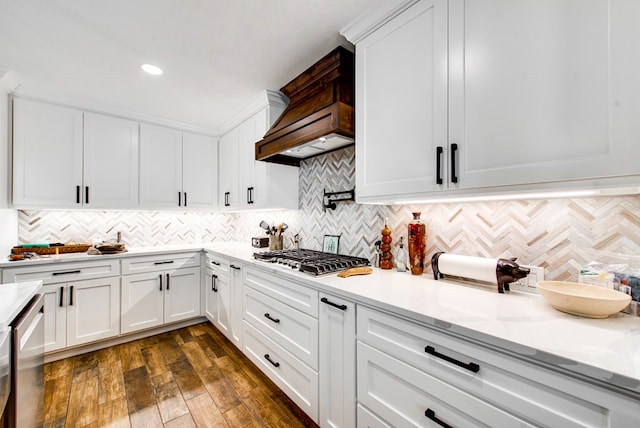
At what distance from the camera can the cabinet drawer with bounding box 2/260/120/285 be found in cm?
221

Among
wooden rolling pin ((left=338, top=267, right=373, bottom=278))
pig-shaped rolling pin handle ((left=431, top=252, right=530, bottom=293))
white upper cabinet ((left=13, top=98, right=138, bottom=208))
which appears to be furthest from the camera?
white upper cabinet ((left=13, top=98, right=138, bottom=208))

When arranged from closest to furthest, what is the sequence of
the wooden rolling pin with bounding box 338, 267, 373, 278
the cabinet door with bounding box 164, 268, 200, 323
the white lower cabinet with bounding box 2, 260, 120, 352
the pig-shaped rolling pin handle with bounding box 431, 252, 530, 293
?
1. the pig-shaped rolling pin handle with bounding box 431, 252, 530, 293
2. the wooden rolling pin with bounding box 338, 267, 373, 278
3. the white lower cabinet with bounding box 2, 260, 120, 352
4. the cabinet door with bounding box 164, 268, 200, 323

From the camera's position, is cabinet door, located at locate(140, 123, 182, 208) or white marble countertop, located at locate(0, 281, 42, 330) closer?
white marble countertop, located at locate(0, 281, 42, 330)

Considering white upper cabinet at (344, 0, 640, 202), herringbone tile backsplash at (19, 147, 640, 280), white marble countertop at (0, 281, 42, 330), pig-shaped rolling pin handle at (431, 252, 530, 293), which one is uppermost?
white upper cabinet at (344, 0, 640, 202)

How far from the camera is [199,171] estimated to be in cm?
345

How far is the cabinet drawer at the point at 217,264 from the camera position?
8.69 ft

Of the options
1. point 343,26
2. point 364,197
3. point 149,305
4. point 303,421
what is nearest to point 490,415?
point 364,197

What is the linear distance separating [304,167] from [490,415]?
2.29 metres

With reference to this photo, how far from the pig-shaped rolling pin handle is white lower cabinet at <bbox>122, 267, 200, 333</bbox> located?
2.75m

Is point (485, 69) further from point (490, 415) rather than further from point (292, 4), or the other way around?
point (490, 415)

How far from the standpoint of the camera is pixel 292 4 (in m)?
1.45

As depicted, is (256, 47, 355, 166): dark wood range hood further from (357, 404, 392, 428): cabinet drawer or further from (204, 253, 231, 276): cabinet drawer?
(357, 404, 392, 428): cabinet drawer

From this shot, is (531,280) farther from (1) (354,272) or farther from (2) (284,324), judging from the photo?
(2) (284,324)

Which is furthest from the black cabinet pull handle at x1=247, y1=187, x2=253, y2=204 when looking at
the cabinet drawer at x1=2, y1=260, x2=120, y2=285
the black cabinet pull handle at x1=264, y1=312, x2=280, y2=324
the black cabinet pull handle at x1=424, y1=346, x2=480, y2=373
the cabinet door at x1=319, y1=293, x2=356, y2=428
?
the black cabinet pull handle at x1=424, y1=346, x2=480, y2=373
